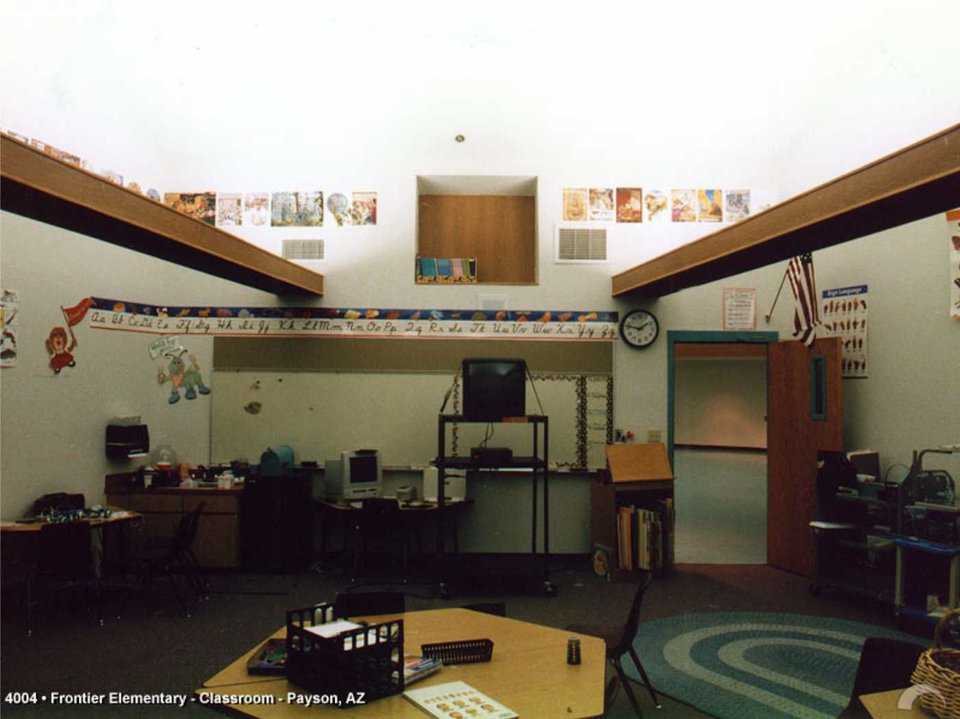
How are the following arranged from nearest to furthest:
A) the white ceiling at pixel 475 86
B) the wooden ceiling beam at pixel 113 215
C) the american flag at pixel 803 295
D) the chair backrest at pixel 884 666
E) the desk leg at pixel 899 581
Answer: the chair backrest at pixel 884 666
the wooden ceiling beam at pixel 113 215
the desk leg at pixel 899 581
the white ceiling at pixel 475 86
the american flag at pixel 803 295

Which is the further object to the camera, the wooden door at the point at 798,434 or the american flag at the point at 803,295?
the american flag at the point at 803,295

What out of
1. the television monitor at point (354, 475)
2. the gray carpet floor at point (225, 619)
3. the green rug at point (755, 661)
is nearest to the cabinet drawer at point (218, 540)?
the gray carpet floor at point (225, 619)

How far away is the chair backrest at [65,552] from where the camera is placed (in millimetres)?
5504

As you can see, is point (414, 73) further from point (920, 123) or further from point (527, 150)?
point (920, 123)

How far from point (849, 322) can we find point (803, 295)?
2.19 feet

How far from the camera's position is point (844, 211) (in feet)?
13.5

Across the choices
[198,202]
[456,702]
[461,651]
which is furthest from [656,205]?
[456,702]

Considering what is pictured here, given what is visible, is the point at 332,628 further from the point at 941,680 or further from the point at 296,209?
the point at 296,209

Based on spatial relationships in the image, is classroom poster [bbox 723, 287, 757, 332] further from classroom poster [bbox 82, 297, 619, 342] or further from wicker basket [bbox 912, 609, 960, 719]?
wicker basket [bbox 912, 609, 960, 719]

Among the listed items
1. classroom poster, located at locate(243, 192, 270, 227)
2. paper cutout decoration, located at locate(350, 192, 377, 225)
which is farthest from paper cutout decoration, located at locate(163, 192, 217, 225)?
paper cutout decoration, located at locate(350, 192, 377, 225)

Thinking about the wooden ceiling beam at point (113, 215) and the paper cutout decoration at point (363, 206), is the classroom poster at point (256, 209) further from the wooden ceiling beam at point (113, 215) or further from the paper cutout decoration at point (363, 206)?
the wooden ceiling beam at point (113, 215)

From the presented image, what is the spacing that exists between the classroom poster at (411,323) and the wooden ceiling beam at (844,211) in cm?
181

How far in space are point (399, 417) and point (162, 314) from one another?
2.73 metres

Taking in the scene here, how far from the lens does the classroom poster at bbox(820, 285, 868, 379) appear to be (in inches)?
280
